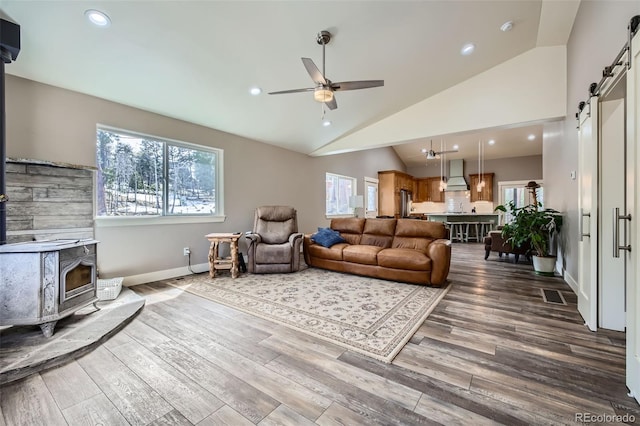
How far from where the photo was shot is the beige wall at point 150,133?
2961mm

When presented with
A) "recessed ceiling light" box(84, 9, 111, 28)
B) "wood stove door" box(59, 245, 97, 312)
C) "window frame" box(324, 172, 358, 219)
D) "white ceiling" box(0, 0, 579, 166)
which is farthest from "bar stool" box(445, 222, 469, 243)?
"recessed ceiling light" box(84, 9, 111, 28)

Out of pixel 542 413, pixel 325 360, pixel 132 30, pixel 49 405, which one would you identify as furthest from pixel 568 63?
pixel 49 405

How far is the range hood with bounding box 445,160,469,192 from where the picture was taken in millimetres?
9883

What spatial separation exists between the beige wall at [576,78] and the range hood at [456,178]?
4662mm

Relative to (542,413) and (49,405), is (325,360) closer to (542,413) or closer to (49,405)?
(542,413)

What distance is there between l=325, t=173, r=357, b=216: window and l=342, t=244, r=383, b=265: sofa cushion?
327 cm

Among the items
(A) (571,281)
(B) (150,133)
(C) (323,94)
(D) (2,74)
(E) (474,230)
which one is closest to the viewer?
(D) (2,74)

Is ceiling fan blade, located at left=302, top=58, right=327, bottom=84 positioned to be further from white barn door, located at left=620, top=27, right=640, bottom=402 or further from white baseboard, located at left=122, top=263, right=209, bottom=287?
white baseboard, located at left=122, top=263, right=209, bottom=287

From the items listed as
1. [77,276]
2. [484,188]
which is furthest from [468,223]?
[77,276]

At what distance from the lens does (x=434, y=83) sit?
4461 millimetres

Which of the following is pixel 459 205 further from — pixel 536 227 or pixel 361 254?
pixel 361 254

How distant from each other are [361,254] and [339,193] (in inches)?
165

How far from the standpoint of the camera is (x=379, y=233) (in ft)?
15.8

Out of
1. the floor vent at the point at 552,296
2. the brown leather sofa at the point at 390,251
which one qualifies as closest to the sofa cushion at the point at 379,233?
the brown leather sofa at the point at 390,251
